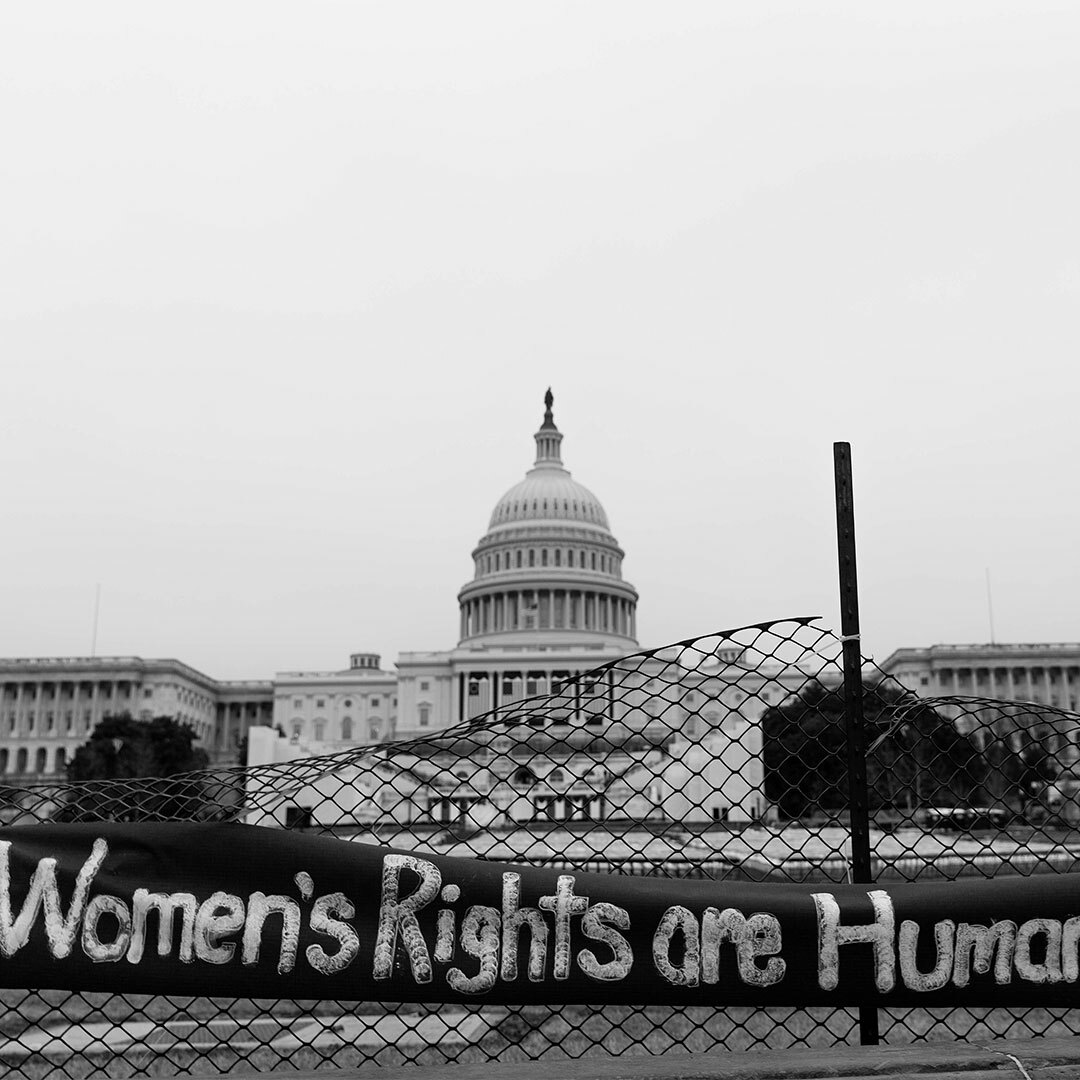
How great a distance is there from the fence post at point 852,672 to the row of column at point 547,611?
110349 millimetres

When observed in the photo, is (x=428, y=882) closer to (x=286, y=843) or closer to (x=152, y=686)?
(x=286, y=843)

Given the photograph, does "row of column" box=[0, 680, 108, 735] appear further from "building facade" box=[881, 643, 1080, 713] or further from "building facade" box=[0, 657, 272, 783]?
"building facade" box=[881, 643, 1080, 713]

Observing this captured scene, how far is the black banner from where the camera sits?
4.29 meters

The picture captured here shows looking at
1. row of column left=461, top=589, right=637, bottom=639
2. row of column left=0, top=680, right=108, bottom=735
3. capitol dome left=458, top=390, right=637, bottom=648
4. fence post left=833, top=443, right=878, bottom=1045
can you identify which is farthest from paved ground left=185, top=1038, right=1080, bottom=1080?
row of column left=0, top=680, right=108, bottom=735

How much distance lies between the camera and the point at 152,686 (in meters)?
116

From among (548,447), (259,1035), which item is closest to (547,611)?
(548,447)

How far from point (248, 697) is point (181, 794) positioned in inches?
5079

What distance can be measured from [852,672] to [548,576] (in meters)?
111

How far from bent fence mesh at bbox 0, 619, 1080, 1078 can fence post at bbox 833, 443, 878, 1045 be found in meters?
0.09

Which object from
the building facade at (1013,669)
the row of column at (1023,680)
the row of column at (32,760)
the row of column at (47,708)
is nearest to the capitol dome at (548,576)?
the building facade at (1013,669)

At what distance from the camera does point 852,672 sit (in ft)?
16.3

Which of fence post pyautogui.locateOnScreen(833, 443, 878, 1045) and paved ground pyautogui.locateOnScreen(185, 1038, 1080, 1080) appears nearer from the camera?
paved ground pyautogui.locateOnScreen(185, 1038, 1080, 1080)

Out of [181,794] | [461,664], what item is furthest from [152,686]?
[181,794]

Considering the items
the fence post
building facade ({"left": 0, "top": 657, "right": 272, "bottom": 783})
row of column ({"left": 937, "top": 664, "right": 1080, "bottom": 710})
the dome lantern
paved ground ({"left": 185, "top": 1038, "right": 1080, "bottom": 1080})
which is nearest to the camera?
paved ground ({"left": 185, "top": 1038, "right": 1080, "bottom": 1080})
